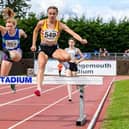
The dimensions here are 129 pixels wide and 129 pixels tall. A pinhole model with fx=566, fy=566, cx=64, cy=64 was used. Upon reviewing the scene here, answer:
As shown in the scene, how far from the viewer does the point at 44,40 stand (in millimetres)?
13125

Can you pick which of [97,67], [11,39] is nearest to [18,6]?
[97,67]

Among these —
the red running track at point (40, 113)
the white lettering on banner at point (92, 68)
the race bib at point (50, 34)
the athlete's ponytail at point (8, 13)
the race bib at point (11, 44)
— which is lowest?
the red running track at point (40, 113)

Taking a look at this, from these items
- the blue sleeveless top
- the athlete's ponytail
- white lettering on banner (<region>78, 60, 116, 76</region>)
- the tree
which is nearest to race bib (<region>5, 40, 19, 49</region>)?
the blue sleeveless top

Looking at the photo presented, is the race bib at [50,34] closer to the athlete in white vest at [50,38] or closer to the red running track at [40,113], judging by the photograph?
the athlete in white vest at [50,38]

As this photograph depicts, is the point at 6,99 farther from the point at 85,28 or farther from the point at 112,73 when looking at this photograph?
the point at 85,28

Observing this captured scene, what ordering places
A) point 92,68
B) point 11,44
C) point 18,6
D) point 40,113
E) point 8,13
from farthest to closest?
point 18,6, point 92,68, point 40,113, point 11,44, point 8,13

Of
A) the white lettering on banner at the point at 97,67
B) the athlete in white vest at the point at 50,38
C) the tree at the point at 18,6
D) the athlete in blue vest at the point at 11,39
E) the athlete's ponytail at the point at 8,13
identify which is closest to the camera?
the athlete in white vest at the point at 50,38

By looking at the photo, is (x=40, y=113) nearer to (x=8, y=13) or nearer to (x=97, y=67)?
(x=8, y=13)

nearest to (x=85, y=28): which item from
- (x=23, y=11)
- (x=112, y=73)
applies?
(x=112, y=73)

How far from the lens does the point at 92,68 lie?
42.4 meters

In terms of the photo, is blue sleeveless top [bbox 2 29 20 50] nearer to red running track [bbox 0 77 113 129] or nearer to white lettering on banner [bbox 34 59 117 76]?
red running track [bbox 0 77 113 129]

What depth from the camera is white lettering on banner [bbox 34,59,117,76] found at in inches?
1629

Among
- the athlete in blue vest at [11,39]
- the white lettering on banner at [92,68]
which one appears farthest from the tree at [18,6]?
the athlete in blue vest at [11,39]

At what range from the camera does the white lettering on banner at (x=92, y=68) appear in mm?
41378
